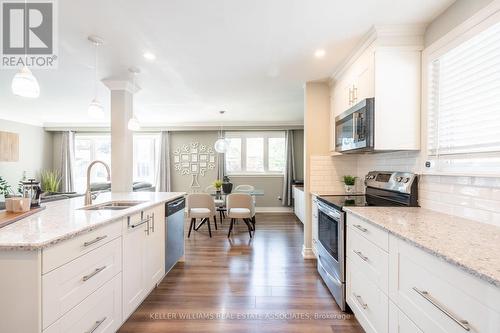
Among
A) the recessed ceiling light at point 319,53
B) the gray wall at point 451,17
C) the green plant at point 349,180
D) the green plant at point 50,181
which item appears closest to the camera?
the gray wall at point 451,17

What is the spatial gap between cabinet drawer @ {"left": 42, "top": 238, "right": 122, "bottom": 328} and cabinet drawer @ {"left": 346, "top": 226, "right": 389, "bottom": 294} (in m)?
1.71

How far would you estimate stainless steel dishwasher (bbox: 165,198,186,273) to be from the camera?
2.57 meters

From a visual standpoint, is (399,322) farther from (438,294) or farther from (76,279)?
(76,279)

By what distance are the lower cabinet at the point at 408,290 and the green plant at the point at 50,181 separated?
7.09 m

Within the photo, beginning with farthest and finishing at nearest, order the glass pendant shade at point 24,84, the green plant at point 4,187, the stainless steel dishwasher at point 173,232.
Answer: the green plant at point 4,187, the stainless steel dishwasher at point 173,232, the glass pendant shade at point 24,84

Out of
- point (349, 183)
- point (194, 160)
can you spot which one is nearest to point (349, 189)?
point (349, 183)

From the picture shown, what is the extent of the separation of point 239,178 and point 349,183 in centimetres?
375

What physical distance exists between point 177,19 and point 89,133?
6.17 metres

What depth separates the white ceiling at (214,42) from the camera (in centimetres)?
171

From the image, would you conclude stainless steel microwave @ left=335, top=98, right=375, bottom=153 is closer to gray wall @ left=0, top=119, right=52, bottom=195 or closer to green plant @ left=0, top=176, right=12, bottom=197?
green plant @ left=0, top=176, right=12, bottom=197

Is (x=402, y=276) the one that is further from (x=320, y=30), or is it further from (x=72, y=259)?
(x=320, y=30)

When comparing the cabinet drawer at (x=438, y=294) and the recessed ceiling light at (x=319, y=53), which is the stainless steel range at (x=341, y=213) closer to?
the cabinet drawer at (x=438, y=294)

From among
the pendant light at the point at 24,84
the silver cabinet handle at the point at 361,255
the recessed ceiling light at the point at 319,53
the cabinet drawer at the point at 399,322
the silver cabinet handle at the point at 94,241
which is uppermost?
the recessed ceiling light at the point at 319,53

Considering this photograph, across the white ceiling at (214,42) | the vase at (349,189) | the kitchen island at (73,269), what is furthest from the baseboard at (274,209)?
the kitchen island at (73,269)
